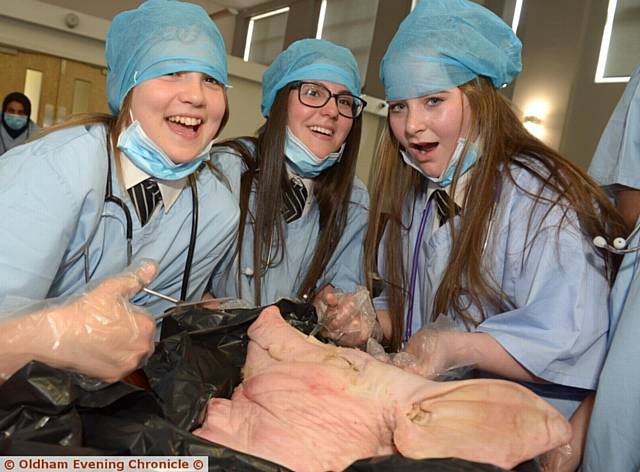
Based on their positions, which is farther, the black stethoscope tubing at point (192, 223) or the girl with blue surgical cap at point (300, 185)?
the girl with blue surgical cap at point (300, 185)

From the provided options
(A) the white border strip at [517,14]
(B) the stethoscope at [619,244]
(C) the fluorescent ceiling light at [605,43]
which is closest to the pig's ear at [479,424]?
(B) the stethoscope at [619,244]

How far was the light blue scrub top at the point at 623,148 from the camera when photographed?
50.8 inches

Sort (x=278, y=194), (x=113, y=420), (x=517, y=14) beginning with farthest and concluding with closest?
1. (x=517, y=14)
2. (x=278, y=194)
3. (x=113, y=420)

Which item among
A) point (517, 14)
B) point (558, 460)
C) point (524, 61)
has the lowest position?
point (558, 460)

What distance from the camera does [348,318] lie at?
1.42 metres

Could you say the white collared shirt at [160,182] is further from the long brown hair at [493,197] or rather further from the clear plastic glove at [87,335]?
the long brown hair at [493,197]

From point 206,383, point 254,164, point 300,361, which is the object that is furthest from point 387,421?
point 254,164

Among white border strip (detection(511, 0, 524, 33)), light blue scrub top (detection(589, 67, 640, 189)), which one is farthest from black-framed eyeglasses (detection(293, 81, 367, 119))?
white border strip (detection(511, 0, 524, 33))

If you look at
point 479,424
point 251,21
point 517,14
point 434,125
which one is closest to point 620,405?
point 479,424

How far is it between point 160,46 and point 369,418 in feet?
3.13

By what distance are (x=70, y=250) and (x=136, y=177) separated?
0.79ft

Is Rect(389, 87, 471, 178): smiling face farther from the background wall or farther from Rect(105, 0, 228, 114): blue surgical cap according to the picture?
the background wall

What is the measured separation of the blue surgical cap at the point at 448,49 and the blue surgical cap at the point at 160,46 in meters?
0.46

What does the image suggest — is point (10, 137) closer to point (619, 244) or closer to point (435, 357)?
point (435, 357)
